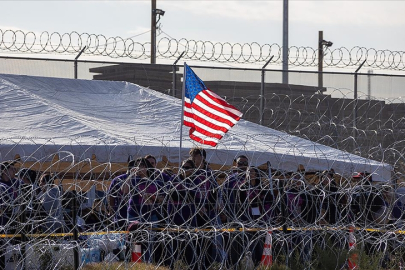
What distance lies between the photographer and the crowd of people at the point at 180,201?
24.5 ft

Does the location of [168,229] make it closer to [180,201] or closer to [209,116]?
[180,201]

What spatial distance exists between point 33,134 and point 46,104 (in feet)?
3.38

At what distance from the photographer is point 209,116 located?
10086mm

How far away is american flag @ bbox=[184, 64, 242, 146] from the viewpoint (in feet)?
32.8

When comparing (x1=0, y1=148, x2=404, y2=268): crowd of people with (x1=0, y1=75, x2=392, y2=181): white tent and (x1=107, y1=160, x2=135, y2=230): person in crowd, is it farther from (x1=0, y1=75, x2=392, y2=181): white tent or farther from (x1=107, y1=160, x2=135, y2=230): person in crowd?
(x1=0, y1=75, x2=392, y2=181): white tent

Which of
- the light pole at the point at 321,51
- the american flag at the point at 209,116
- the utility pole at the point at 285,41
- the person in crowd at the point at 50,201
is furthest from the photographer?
the light pole at the point at 321,51

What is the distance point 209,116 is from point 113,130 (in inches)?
Result: 63.2

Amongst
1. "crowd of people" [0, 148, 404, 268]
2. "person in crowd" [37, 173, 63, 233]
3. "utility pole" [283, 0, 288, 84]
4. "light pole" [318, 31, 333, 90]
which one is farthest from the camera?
"light pole" [318, 31, 333, 90]

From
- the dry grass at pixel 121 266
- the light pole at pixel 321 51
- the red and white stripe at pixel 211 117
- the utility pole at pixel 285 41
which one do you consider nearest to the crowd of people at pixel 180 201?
the dry grass at pixel 121 266

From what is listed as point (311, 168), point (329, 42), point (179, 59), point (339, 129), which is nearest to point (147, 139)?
point (311, 168)

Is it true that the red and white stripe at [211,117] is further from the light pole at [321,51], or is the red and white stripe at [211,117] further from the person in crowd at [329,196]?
the light pole at [321,51]

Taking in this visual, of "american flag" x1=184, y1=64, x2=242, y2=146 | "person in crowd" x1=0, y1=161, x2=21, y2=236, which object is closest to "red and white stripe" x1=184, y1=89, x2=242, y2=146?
"american flag" x1=184, y1=64, x2=242, y2=146

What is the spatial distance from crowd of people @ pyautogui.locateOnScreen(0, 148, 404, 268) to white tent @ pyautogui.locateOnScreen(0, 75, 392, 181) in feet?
2.56

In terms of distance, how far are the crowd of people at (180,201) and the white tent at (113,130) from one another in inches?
30.8
